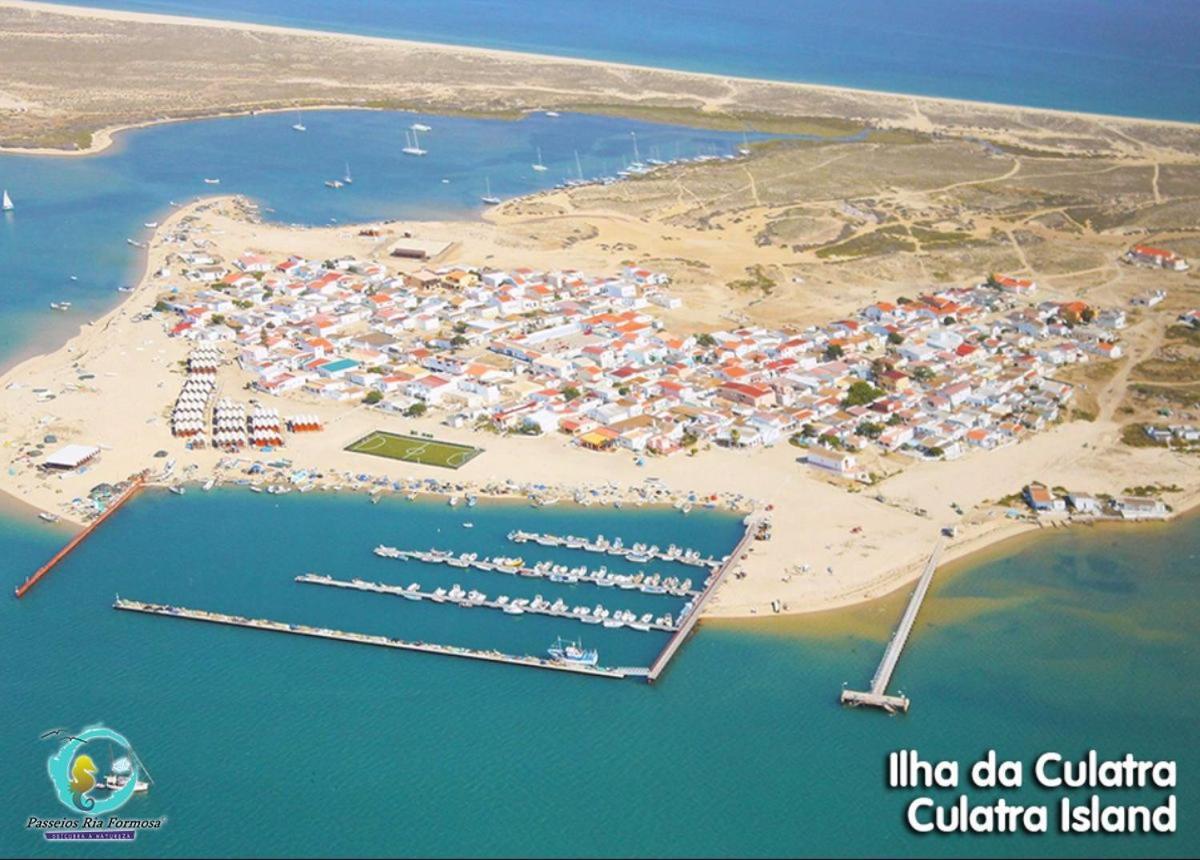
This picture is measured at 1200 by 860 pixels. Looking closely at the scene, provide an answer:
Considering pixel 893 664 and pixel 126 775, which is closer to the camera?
pixel 126 775

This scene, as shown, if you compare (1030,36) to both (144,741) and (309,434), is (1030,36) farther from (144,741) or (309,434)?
(144,741)

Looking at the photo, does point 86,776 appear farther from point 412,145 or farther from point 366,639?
point 412,145

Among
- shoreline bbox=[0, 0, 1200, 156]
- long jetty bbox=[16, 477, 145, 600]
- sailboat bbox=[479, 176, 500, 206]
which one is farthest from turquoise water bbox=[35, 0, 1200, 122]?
long jetty bbox=[16, 477, 145, 600]

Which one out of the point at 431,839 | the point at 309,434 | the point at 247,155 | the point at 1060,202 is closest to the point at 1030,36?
the point at 1060,202

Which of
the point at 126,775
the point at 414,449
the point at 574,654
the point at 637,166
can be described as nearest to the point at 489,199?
the point at 637,166

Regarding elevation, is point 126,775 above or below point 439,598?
below

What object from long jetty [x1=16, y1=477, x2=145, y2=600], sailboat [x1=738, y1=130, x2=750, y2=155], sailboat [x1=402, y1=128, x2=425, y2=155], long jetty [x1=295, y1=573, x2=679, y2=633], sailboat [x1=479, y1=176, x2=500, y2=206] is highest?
sailboat [x1=402, y1=128, x2=425, y2=155]

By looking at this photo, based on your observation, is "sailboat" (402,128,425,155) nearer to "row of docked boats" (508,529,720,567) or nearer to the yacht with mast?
"row of docked boats" (508,529,720,567)
